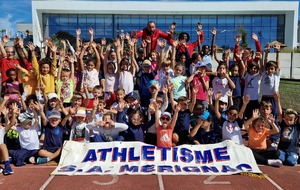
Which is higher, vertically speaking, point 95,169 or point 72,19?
point 72,19

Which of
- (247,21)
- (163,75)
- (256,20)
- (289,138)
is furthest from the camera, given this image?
(256,20)

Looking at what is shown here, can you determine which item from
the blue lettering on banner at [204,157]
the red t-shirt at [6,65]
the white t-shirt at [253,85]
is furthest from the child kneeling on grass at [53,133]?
the white t-shirt at [253,85]

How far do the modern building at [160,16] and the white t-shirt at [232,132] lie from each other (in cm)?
4417

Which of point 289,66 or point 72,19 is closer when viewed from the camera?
point 289,66

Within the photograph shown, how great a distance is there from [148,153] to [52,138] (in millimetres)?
1874

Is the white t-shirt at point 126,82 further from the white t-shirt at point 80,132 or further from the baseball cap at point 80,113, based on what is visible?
the white t-shirt at point 80,132

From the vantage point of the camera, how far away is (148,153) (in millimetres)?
5844

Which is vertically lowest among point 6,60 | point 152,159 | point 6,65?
point 152,159

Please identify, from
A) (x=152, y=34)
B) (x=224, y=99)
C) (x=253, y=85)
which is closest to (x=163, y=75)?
(x=224, y=99)

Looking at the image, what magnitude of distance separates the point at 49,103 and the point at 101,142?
1.52 metres

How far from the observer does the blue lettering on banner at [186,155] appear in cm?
571

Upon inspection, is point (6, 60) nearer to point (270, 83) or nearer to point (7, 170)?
point (7, 170)

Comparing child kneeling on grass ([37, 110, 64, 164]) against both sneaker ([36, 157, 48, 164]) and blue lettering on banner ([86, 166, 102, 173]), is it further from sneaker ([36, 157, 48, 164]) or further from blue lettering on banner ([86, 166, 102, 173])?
blue lettering on banner ([86, 166, 102, 173])

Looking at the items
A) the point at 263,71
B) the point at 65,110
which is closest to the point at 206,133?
the point at 263,71
